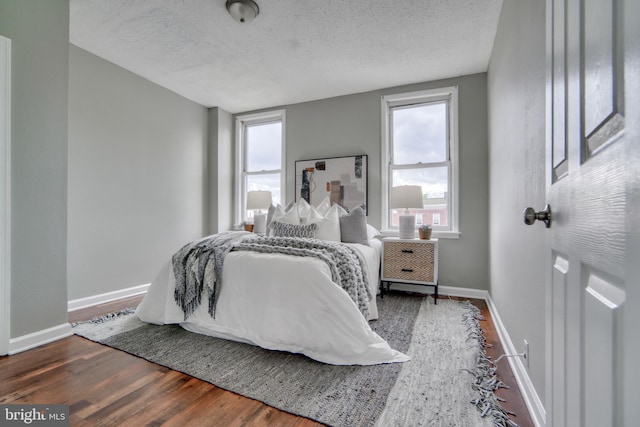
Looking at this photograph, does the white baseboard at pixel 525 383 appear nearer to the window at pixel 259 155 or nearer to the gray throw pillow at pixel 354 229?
the gray throw pillow at pixel 354 229

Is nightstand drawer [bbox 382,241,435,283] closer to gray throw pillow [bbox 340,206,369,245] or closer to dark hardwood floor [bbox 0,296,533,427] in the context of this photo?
gray throw pillow [bbox 340,206,369,245]

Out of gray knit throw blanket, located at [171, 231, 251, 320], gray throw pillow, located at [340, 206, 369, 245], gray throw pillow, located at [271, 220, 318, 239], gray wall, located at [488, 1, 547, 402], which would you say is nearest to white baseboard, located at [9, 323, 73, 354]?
gray knit throw blanket, located at [171, 231, 251, 320]

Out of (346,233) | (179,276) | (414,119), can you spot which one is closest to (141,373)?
(179,276)

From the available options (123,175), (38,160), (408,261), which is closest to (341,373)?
(408,261)

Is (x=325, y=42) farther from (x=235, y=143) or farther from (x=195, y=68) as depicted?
(x=235, y=143)

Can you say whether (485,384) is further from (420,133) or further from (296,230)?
(420,133)

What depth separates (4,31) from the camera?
2.02m

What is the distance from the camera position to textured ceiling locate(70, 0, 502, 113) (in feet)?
7.92

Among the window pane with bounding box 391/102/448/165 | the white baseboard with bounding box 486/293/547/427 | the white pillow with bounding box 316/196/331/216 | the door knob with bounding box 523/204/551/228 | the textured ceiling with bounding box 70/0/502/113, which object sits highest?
the textured ceiling with bounding box 70/0/502/113

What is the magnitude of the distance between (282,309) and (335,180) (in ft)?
7.78

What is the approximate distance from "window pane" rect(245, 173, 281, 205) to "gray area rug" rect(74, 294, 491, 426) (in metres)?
2.54

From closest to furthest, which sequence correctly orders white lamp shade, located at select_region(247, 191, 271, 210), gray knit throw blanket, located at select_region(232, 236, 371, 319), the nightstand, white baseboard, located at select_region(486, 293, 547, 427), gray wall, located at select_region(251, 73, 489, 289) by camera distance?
white baseboard, located at select_region(486, 293, 547, 427), gray knit throw blanket, located at select_region(232, 236, 371, 319), the nightstand, gray wall, located at select_region(251, 73, 489, 289), white lamp shade, located at select_region(247, 191, 271, 210)

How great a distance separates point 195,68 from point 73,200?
187cm

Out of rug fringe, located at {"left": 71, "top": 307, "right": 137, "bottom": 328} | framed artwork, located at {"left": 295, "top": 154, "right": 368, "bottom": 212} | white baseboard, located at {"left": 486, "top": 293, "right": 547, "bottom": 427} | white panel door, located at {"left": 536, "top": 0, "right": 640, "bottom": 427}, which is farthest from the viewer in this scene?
framed artwork, located at {"left": 295, "top": 154, "right": 368, "bottom": 212}
